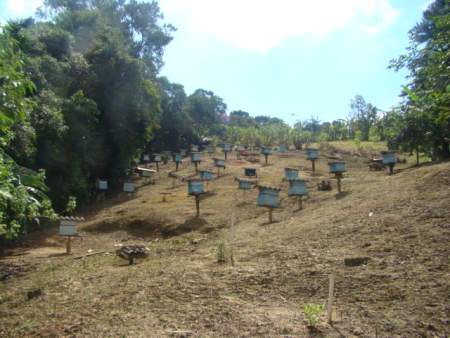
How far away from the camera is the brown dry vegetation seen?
17.5 feet

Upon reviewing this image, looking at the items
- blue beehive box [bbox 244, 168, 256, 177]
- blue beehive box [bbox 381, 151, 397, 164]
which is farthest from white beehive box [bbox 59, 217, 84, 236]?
blue beehive box [bbox 381, 151, 397, 164]

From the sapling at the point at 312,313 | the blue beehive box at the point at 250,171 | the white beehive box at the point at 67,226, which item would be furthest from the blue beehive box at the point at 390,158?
the sapling at the point at 312,313

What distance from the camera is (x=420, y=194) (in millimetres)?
9992

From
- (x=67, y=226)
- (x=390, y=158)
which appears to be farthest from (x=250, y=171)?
(x=67, y=226)

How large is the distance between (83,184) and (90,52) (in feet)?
27.2

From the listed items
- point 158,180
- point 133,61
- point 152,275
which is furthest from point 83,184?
point 152,275

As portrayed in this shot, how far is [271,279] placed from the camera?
6961 millimetres

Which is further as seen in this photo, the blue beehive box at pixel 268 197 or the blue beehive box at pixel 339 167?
the blue beehive box at pixel 339 167

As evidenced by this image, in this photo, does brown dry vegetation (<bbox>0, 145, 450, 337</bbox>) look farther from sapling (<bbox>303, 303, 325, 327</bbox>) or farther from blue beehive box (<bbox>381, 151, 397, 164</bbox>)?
blue beehive box (<bbox>381, 151, 397, 164</bbox>)

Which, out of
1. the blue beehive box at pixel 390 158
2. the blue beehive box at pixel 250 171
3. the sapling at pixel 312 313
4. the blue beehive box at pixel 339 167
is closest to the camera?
the sapling at pixel 312 313

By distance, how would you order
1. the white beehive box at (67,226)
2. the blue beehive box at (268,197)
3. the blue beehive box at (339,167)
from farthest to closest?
the blue beehive box at (339,167), the blue beehive box at (268,197), the white beehive box at (67,226)

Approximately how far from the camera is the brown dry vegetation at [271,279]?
Result: 5324 millimetres

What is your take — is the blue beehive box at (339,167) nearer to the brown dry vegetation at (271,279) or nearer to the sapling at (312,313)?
the brown dry vegetation at (271,279)

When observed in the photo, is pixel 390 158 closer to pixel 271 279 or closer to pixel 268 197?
pixel 268 197
